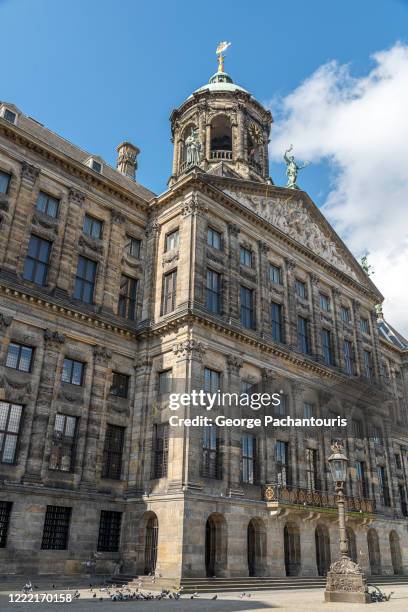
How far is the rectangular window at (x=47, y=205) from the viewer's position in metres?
29.4

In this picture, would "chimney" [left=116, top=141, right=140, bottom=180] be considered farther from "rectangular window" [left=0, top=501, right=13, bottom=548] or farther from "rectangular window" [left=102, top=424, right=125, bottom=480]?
"rectangular window" [left=0, top=501, right=13, bottom=548]

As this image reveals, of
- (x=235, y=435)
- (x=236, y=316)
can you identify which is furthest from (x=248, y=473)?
(x=236, y=316)

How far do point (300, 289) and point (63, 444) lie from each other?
2110 centimetres

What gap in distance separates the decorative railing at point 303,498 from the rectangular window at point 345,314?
15.0 metres

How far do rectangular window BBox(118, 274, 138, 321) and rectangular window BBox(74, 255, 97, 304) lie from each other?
2.12 m

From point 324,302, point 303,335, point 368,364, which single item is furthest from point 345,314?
point 303,335

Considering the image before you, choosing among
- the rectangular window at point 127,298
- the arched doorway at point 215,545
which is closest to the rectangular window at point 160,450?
the arched doorway at point 215,545

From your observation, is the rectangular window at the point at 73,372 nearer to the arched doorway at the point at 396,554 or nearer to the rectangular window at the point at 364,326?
the arched doorway at the point at 396,554

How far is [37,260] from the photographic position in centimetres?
2822

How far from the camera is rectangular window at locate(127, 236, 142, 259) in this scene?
33.5m

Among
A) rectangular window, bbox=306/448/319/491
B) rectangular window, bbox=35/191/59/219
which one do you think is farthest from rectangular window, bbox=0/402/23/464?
rectangular window, bbox=306/448/319/491

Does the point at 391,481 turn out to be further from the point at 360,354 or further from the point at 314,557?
the point at 314,557

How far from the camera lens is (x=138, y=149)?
149 feet

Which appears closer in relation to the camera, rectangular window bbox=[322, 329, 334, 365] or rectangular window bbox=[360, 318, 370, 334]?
rectangular window bbox=[322, 329, 334, 365]
